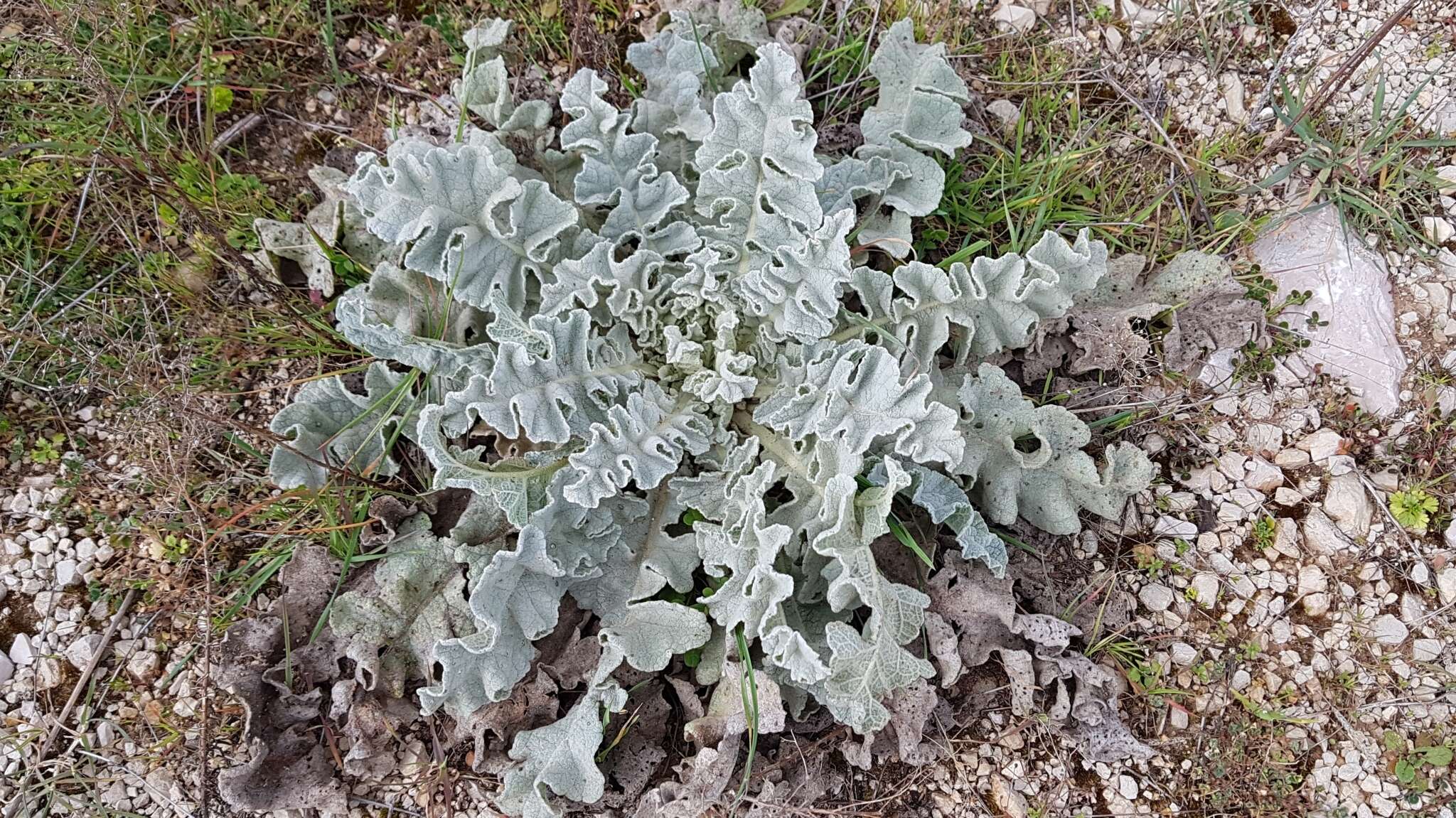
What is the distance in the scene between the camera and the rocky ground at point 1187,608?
297cm

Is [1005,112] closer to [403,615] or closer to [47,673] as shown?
[403,615]

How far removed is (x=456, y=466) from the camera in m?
2.56

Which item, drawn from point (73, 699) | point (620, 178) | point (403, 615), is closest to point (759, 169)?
point (620, 178)

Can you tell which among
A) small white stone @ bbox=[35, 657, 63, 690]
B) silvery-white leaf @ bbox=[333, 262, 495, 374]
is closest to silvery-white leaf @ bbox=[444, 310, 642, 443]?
silvery-white leaf @ bbox=[333, 262, 495, 374]

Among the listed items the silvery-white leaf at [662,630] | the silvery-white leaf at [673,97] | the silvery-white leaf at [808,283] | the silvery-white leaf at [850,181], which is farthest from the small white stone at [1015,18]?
the silvery-white leaf at [662,630]

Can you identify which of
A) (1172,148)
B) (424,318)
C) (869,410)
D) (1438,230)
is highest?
(1438,230)

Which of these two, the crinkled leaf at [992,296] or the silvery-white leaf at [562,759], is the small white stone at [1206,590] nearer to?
the crinkled leaf at [992,296]

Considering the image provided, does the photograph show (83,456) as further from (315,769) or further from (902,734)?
(902,734)

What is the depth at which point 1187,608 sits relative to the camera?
10.4ft

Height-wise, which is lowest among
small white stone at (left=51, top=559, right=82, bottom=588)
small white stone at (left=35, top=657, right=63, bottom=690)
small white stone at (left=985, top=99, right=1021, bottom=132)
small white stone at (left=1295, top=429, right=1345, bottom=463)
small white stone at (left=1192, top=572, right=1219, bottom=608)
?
small white stone at (left=35, top=657, right=63, bottom=690)

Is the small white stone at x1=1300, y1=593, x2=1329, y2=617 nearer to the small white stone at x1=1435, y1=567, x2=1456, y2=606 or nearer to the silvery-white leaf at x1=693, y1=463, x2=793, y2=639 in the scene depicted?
the small white stone at x1=1435, y1=567, x2=1456, y2=606

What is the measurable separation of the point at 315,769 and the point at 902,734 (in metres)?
1.70

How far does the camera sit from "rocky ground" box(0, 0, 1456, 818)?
297 cm

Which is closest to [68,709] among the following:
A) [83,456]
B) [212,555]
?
[212,555]
